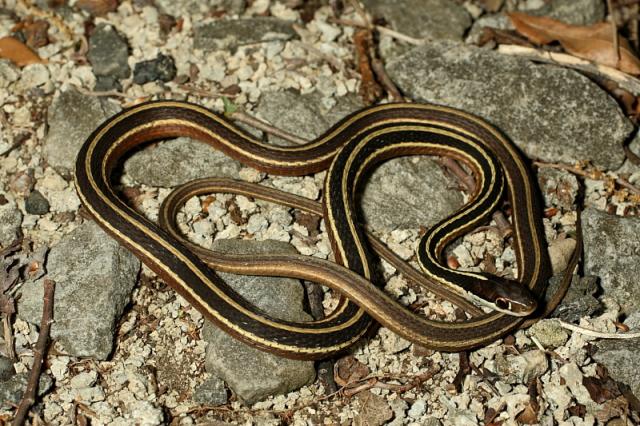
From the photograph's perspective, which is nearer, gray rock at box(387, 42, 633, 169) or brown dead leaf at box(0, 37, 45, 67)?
gray rock at box(387, 42, 633, 169)

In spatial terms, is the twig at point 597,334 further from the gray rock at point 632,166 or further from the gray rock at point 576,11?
the gray rock at point 576,11

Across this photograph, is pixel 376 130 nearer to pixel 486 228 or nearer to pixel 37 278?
pixel 486 228

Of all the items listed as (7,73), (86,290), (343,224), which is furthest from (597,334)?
(7,73)

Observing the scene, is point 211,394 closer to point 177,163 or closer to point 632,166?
point 177,163

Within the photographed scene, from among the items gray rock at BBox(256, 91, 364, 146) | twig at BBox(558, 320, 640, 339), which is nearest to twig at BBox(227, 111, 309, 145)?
gray rock at BBox(256, 91, 364, 146)

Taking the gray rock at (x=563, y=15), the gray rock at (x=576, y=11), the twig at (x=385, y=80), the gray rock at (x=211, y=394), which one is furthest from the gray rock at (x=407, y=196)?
the gray rock at (x=576, y=11)

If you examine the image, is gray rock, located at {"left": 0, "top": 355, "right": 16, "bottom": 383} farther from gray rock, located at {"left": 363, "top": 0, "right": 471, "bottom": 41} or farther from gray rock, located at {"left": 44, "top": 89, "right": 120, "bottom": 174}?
gray rock, located at {"left": 363, "top": 0, "right": 471, "bottom": 41}
